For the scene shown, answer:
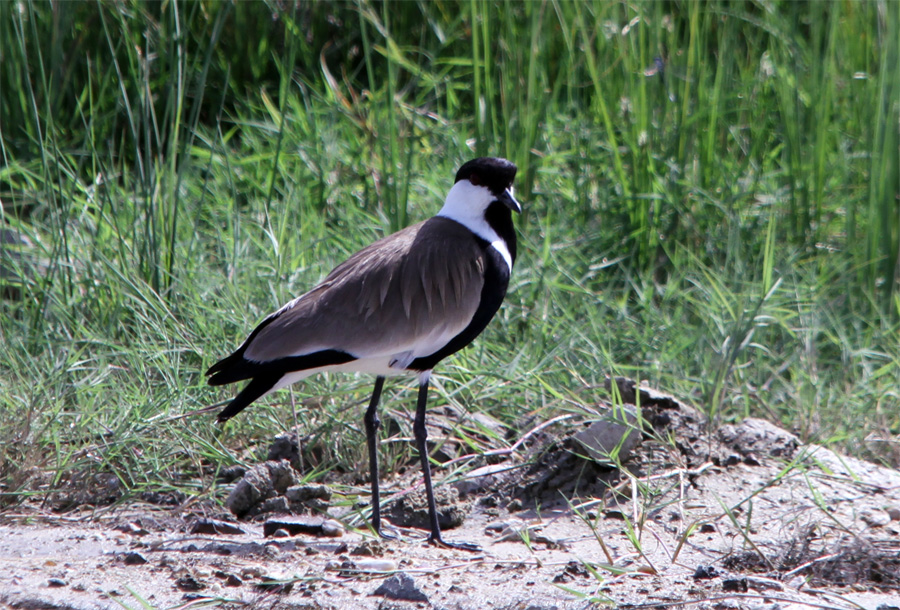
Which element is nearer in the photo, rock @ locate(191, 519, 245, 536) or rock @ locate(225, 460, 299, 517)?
rock @ locate(191, 519, 245, 536)

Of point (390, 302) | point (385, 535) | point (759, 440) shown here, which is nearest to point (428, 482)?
point (385, 535)

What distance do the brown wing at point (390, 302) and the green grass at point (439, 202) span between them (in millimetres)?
498

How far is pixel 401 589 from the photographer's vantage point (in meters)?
2.62

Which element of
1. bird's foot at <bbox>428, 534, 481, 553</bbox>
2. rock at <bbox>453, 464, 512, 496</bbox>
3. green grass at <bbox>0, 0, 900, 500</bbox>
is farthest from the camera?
green grass at <bbox>0, 0, 900, 500</bbox>

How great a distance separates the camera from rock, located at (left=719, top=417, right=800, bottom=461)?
3604 millimetres

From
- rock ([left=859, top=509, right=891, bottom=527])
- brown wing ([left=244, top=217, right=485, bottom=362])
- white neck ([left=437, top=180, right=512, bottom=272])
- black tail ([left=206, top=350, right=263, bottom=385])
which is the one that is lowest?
rock ([left=859, top=509, right=891, bottom=527])

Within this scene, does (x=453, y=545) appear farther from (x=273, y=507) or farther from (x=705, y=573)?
(x=705, y=573)

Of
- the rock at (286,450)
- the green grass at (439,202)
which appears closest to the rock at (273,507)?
A: the green grass at (439,202)

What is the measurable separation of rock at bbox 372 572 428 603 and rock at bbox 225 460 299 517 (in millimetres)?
739

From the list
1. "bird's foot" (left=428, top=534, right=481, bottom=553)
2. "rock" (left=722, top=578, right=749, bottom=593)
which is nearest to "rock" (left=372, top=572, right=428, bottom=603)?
"bird's foot" (left=428, top=534, right=481, bottom=553)

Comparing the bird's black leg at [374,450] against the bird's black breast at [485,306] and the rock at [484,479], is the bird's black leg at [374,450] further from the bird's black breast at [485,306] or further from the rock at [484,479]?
the rock at [484,479]

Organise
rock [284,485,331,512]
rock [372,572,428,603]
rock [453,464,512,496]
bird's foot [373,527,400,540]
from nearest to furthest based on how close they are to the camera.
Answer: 1. rock [372,572,428,603]
2. bird's foot [373,527,400,540]
3. rock [284,485,331,512]
4. rock [453,464,512,496]

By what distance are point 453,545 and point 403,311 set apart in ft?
2.33

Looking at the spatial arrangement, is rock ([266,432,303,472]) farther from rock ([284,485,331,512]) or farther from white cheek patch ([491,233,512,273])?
white cheek patch ([491,233,512,273])
